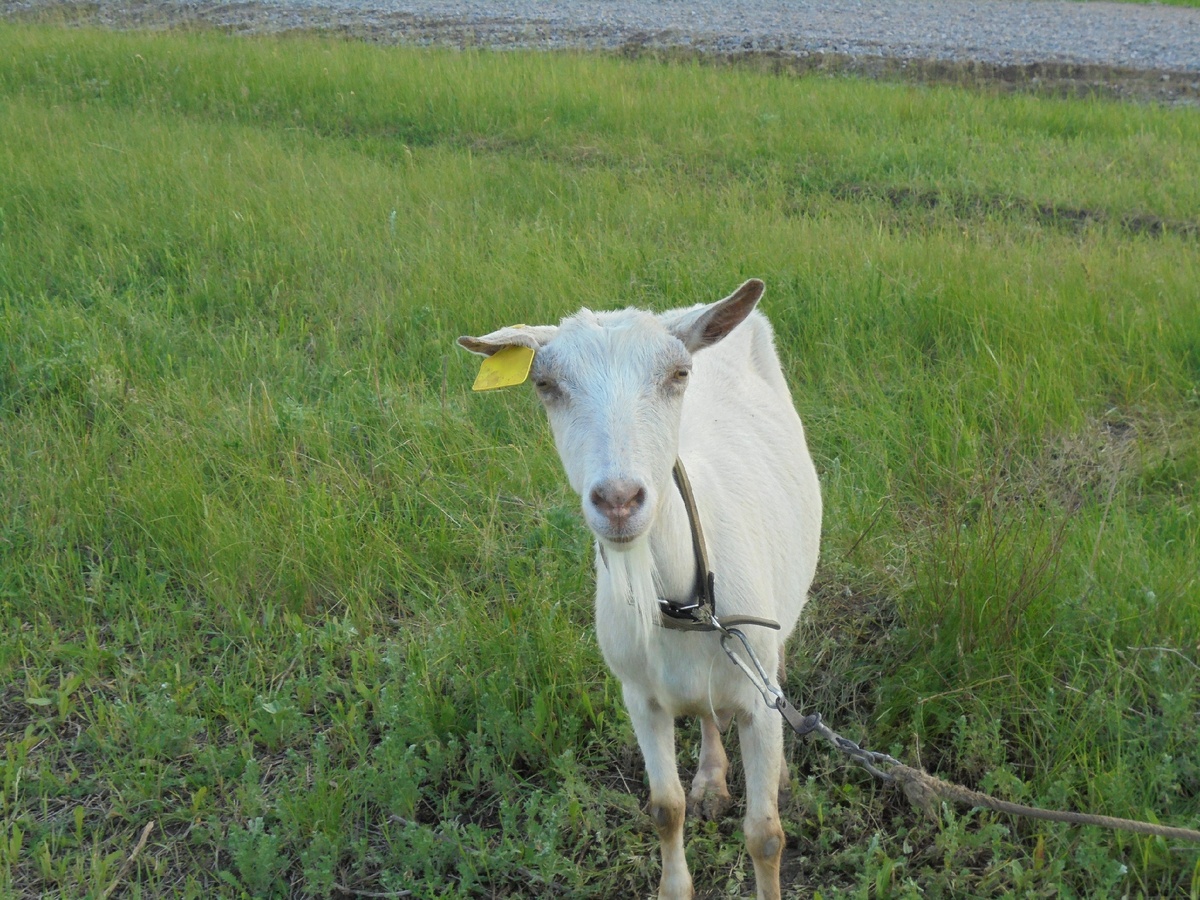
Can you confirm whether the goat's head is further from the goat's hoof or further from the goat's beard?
the goat's hoof

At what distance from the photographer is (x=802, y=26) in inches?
601

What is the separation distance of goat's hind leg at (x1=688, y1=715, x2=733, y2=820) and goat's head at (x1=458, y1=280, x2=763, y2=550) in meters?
1.16

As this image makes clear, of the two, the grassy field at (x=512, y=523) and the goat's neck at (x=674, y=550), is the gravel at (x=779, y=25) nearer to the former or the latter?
the grassy field at (x=512, y=523)

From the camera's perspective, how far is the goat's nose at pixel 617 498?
2.00 metres

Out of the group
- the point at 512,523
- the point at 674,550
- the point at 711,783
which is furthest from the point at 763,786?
the point at 512,523

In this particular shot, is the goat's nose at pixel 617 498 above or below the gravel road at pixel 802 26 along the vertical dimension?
below

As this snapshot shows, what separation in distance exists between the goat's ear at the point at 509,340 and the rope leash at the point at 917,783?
30.7 inches

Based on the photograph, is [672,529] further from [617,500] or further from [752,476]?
[752,476]

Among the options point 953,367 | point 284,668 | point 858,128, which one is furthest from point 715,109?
point 284,668

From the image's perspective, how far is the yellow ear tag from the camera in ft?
7.45

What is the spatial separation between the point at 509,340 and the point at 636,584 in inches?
25.0

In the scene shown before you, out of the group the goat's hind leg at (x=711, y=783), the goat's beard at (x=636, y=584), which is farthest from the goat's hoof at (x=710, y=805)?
the goat's beard at (x=636, y=584)

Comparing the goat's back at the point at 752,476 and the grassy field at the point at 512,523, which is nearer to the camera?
A: the goat's back at the point at 752,476

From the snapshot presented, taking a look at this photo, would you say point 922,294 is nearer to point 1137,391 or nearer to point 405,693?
point 1137,391
